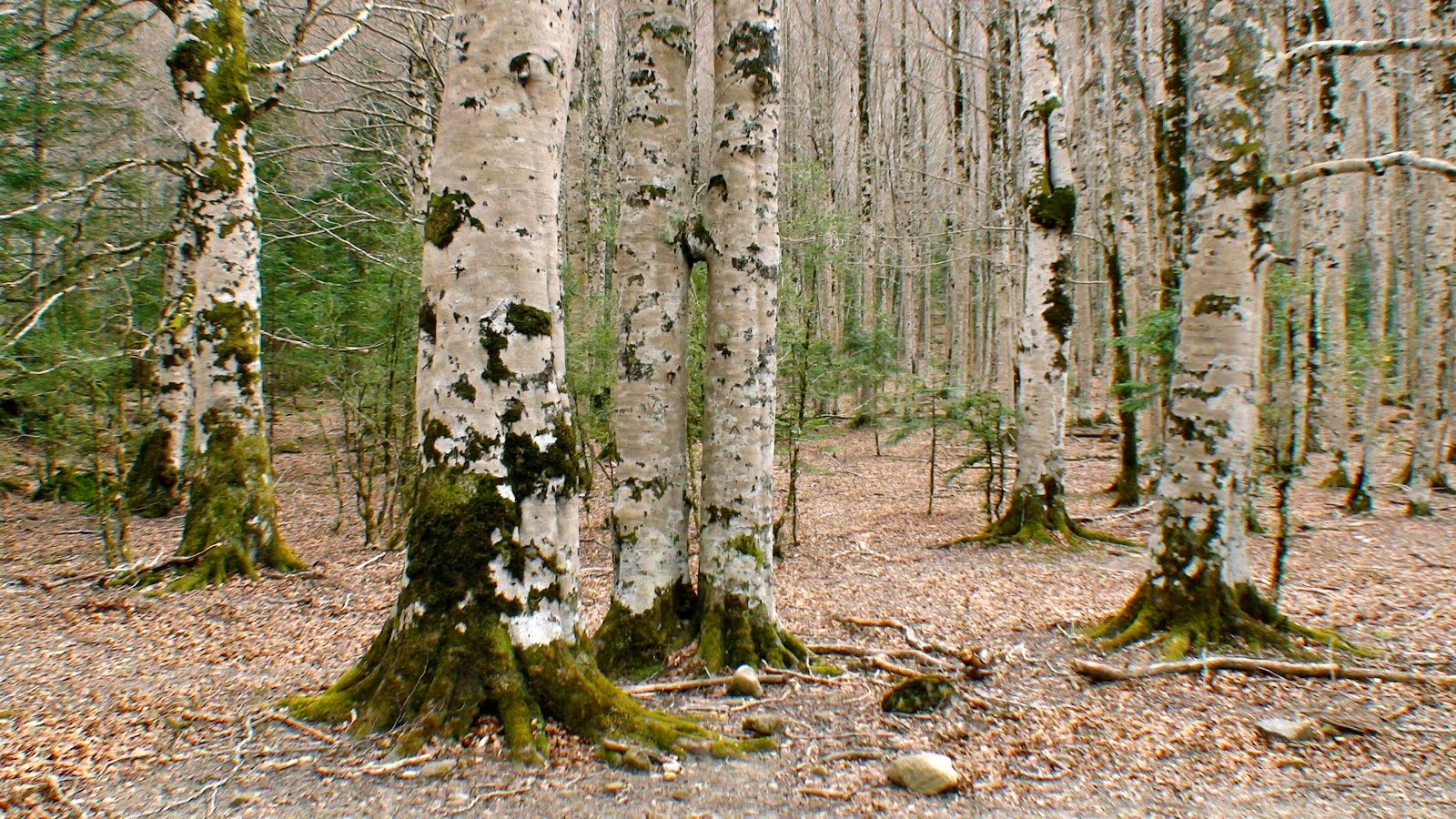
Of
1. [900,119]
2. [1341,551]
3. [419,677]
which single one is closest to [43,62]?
[419,677]

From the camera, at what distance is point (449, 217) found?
351 cm

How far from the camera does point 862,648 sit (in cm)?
529

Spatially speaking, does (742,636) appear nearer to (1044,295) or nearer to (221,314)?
(221,314)

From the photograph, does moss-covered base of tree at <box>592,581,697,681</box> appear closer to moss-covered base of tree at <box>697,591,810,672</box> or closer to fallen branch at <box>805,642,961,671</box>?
moss-covered base of tree at <box>697,591,810,672</box>

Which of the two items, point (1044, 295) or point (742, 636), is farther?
point (1044, 295)

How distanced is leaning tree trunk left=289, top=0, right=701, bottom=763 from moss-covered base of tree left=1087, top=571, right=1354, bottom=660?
10.6ft

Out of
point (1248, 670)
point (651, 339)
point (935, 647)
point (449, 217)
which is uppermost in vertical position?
point (449, 217)

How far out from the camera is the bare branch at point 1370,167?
4453mm

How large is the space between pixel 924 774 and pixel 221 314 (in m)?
7.21

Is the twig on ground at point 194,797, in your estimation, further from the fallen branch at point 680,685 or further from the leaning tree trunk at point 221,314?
the leaning tree trunk at point 221,314

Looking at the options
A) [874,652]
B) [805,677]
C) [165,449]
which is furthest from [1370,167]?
[165,449]

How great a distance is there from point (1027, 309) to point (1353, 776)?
6.60 m

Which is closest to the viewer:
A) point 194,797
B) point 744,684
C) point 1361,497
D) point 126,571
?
point 194,797

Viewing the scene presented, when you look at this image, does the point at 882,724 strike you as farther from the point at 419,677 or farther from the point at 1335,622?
the point at 1335,622
